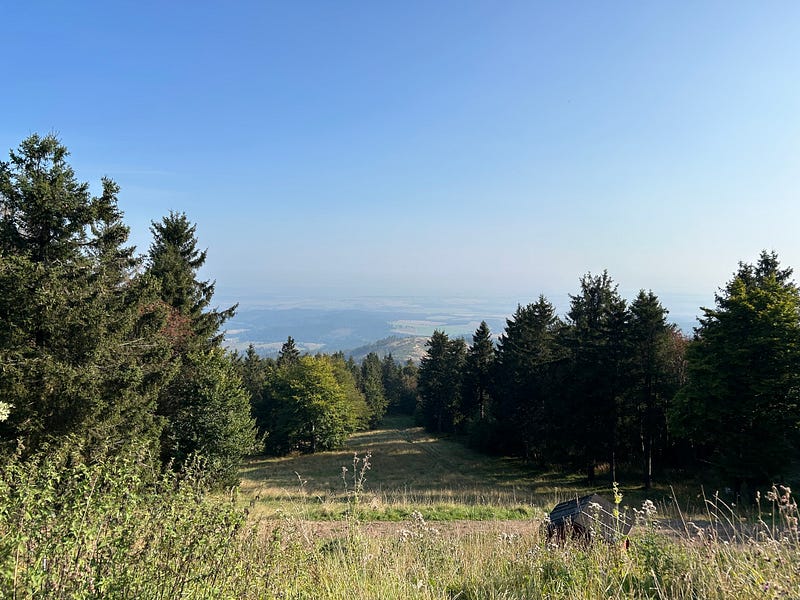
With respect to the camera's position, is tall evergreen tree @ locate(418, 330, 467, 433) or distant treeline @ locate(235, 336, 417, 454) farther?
tall evergreen tree @ locate(418, 330, 467, 433)

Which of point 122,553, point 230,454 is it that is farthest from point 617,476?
point 122,553

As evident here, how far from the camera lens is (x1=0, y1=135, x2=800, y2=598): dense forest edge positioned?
286cm

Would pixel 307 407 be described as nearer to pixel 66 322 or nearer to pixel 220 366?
pixel 220 366

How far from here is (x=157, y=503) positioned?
353 centimetres

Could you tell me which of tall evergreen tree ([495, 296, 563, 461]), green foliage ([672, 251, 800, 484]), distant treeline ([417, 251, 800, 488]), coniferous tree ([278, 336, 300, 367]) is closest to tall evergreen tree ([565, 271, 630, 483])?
distant treeline ([417, 251, 800, 488])

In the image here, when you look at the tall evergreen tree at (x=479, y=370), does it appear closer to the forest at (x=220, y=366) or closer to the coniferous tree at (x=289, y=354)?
the forest at (x=220, y=366)

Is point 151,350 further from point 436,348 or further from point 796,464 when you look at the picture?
point 436,348

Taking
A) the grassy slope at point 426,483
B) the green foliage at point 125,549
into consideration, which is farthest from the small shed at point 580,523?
the grassy slope at point 426,483

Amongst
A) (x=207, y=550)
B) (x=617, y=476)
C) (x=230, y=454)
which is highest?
(x=207, y=550)

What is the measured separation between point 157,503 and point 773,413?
833 inches

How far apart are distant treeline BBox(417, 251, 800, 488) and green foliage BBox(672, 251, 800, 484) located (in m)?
0.04

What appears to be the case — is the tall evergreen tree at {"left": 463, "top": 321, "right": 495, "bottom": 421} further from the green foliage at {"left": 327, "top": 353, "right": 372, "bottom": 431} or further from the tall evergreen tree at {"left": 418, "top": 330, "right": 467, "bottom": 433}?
the green foliage at {"left": 327, "top": 353, "right": 372, "bottom": 431}

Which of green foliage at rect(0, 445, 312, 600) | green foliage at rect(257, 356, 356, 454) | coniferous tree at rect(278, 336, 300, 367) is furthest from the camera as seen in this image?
coniferous tree at rect(278, 336, 300, 367)

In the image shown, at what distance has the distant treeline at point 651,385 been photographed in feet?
52.2
